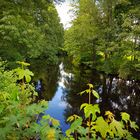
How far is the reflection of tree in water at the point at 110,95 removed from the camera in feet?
65.1

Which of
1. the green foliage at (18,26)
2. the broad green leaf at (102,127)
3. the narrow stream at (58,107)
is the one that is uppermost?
the green foliage at (18,26)

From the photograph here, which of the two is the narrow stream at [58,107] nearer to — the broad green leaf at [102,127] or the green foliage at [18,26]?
the green foliage at [18,26]

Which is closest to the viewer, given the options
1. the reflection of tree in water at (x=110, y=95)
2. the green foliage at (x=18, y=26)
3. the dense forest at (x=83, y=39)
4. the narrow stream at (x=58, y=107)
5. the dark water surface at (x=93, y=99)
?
the narrow stream at (x=58, y=107)

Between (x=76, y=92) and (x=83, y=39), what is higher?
(x=83, y=39)

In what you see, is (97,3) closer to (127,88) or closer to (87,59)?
(87,59)

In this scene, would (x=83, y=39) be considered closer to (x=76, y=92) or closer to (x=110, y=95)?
(x=76, y=92)

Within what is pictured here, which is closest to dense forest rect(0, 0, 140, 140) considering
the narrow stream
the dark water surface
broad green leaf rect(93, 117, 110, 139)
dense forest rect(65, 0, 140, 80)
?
dense forest rect(65, 0, 140, 80)

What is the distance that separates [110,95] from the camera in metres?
24.4

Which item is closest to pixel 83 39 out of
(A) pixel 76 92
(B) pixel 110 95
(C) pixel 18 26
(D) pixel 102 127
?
(A) pixel 76 92

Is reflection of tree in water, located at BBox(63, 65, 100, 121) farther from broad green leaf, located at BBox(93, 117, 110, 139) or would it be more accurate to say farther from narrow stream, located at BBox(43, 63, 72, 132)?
broad green leaf, located at BBox(93, 117, 110, 139)

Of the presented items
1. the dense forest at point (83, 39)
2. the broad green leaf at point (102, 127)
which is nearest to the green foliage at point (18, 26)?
the dense forest at point (83, 39)

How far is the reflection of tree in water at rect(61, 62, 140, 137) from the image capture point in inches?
781

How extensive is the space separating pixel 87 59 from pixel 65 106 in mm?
23694

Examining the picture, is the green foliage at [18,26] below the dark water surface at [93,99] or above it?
above
